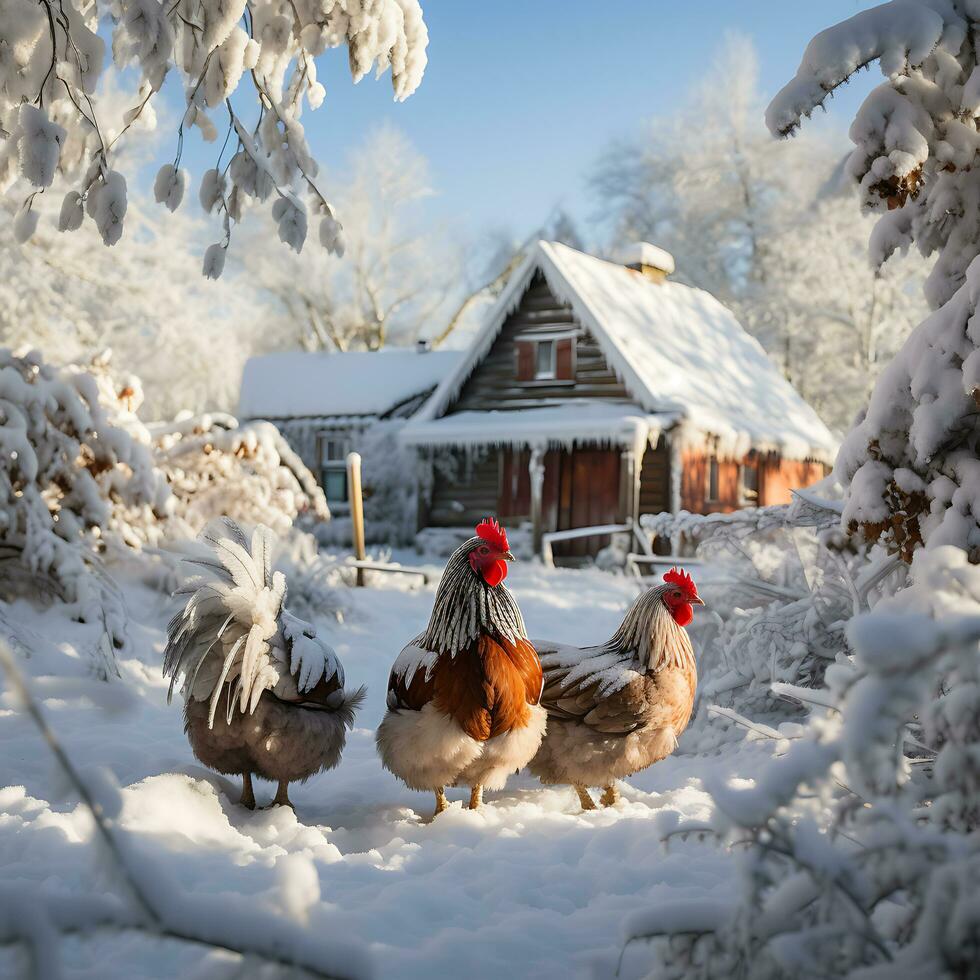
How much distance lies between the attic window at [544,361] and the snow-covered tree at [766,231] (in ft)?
39.0

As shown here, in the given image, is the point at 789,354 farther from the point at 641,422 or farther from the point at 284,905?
the point at 284,905

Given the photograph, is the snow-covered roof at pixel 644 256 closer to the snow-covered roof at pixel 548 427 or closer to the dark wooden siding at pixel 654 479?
the snow-covered roof at pixel 548 427

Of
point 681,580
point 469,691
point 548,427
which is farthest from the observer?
point 548,427

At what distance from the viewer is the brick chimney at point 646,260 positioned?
23172 millimetres

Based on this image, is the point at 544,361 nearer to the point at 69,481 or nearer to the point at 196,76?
the point at 69,481

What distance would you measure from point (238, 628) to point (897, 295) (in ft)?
96.0

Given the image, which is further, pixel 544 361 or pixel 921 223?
pixel 544 361

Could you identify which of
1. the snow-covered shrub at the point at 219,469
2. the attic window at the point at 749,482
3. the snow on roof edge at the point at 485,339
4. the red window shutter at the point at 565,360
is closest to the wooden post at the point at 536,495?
the red window shutter at the point at 565,360

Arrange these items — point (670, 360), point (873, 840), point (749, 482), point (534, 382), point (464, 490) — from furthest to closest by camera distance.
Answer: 1. point (749, 482)
2. point (464, 490)
3. point (534, 382)
4. point (670, 360)
5. point (873, 840)

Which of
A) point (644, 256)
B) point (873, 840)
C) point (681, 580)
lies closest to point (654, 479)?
point (644, 256)

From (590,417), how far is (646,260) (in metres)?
6.78

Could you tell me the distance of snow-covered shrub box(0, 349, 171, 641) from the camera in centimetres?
698

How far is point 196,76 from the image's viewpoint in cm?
516

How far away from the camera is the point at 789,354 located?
104 feet
